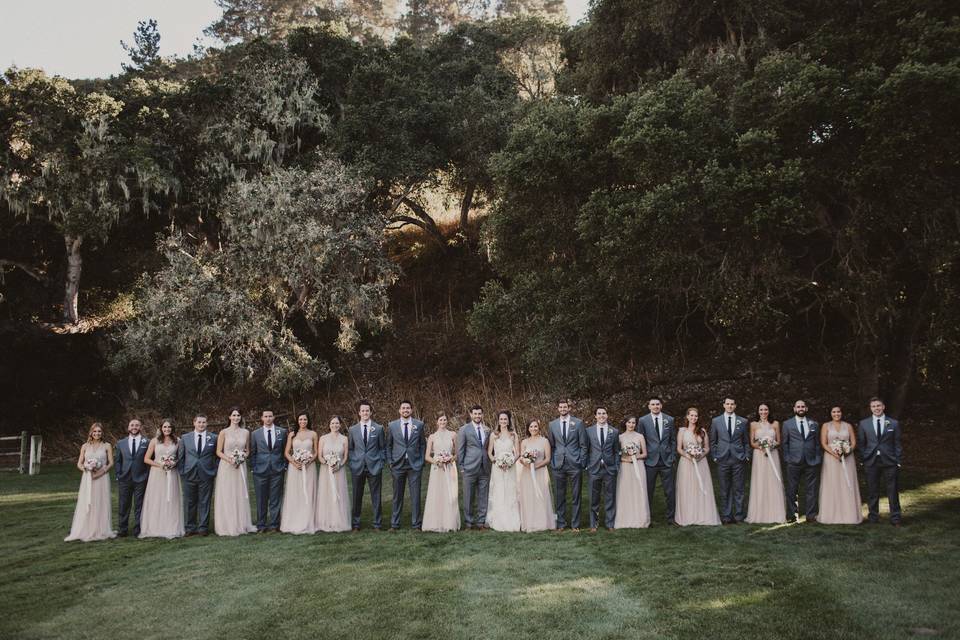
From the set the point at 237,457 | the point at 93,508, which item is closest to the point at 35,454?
the point at 93,508

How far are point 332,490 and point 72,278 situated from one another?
1803cm

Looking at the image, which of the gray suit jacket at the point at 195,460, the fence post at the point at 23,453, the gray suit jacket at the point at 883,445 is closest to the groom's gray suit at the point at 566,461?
the gray suit jacket at the point at 883,445

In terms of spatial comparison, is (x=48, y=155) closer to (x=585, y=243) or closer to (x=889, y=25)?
(x=585, y=243)

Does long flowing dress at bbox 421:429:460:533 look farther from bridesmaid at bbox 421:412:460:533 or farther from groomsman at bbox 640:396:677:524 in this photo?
groomsman at bbox 640:396:677:524

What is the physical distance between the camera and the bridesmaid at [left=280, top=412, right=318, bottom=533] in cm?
1077

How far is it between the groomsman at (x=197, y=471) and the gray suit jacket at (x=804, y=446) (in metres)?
7.98

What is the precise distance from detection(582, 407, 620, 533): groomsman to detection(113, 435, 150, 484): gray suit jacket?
20.2ft

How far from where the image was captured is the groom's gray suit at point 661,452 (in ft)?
35.2

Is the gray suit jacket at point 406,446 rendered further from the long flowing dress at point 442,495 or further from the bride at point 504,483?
the bride at point 504,483

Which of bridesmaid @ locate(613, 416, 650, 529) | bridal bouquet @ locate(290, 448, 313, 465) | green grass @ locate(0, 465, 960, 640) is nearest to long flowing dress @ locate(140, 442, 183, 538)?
green grass @ locate(0, 465, 960, 640)

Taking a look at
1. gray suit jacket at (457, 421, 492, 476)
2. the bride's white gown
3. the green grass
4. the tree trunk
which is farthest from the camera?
the tree trunk

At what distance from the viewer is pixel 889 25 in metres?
14.0

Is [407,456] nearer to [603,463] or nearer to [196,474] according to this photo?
[603,463]

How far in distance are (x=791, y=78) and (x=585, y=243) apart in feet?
16.0
